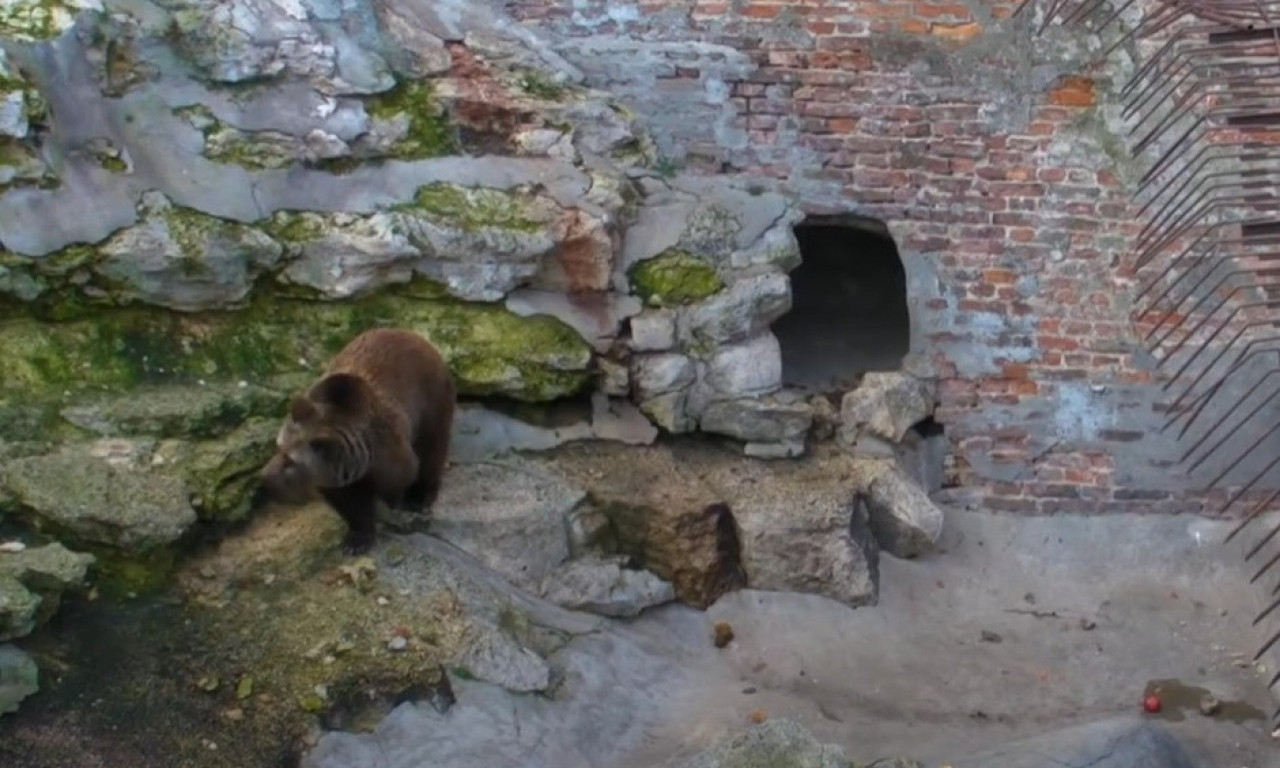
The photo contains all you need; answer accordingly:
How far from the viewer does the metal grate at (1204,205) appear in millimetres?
8383

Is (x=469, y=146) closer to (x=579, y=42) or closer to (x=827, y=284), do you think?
(x=579, y=42)

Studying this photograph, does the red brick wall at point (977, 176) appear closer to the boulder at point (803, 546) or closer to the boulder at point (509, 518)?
the boulder at point (803, 546)

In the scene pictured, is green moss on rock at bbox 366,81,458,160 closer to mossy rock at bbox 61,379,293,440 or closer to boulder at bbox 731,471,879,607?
mossy rock at bbox 61,379,293,440

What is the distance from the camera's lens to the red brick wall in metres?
8.52

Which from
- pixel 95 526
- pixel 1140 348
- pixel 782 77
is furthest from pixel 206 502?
pixel 1140 348

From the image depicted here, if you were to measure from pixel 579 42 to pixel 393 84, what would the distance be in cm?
92

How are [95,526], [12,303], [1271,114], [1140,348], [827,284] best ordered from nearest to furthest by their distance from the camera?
1. [95,526]
2. [12,303]
3. [1271,114]
4. [1140,348]
5. [827,284]

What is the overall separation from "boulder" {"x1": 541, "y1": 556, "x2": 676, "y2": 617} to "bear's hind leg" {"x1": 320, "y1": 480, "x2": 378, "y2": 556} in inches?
28.2

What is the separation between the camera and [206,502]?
22.9 ft

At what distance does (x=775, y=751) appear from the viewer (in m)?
6.25

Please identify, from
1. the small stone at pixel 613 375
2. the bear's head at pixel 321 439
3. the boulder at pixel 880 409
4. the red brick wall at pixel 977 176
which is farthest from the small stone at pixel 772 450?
the bear's head at pixel 321 439

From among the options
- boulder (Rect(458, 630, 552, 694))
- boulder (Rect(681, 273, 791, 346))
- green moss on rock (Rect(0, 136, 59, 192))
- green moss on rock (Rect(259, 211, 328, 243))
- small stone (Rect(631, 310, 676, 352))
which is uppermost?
green moss on rock (Rect(0, 136, 59, 192))

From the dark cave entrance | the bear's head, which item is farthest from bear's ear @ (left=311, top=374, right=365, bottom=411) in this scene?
the dark cave entrance

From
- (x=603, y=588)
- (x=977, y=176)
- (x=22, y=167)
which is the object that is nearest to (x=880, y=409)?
(x=977, y=176)
